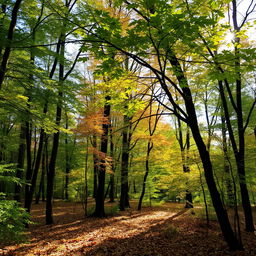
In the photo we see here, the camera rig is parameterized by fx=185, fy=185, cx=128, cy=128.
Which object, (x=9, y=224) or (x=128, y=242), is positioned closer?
(x=9, y=224)

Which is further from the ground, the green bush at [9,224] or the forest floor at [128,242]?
the green bush at [9,224]

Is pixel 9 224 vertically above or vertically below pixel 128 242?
above

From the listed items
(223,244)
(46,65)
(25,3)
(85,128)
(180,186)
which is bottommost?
(223,244)

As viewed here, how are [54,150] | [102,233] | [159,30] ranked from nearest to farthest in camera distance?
1. [159,30]
2. [102,233]
3. [54,150]

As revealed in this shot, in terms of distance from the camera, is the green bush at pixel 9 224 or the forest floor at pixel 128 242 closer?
the green bush at pixel 9 224

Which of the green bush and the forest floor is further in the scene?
the forest floor

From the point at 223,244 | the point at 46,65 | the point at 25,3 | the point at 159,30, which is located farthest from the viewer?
the point at 46,65

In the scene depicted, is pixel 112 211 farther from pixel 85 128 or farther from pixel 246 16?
pixel 246 16

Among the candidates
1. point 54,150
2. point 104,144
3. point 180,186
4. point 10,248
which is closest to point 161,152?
point 180,186

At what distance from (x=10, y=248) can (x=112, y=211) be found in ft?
20.1

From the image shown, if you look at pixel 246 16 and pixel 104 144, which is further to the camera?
pixel 104 144

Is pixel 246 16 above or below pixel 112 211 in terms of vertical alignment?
above

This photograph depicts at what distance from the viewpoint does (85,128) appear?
1015 cm

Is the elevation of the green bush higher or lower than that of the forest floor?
higher
